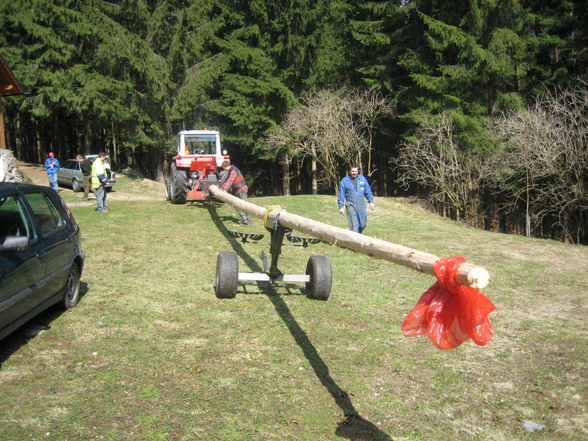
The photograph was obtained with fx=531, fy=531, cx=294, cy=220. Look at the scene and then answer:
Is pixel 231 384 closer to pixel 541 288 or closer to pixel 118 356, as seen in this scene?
pixel 118 356

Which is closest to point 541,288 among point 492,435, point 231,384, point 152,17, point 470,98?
point 492,435

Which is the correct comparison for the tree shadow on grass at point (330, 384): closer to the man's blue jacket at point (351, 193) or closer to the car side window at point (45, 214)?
the car side window at point (45, 214)

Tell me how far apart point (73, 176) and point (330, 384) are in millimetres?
21024

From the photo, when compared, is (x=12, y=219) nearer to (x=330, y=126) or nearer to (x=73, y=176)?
(x=73, y=176)

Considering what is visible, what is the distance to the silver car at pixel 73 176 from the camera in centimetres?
2314

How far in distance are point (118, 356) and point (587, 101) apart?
21.3 m

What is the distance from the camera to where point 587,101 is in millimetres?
21031

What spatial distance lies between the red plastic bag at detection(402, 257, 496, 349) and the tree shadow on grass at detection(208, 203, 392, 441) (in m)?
1.36

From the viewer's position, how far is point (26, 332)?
20.7 feet

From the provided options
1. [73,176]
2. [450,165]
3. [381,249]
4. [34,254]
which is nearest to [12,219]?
[34,254]

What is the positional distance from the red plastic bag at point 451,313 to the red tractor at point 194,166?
11.5 metres

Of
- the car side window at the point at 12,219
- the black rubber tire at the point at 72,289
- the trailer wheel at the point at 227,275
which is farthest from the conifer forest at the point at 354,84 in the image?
the car side window at the point at 12,219

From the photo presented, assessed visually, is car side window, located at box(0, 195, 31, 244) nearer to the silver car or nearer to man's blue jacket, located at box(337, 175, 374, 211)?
man's blue jacket, located at box(337, 175, 374, 211)

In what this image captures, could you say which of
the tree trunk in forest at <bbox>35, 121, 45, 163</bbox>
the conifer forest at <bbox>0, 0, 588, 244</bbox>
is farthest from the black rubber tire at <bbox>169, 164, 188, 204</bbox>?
the tree trunk in forest at <bbox>35, 121, 45, 163</bbox>
